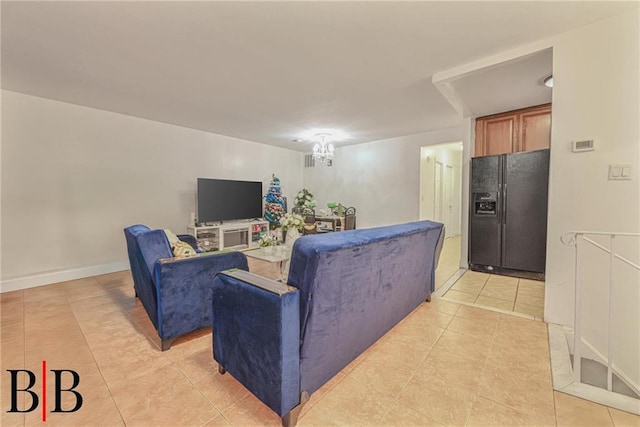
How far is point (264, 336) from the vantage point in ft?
4.13

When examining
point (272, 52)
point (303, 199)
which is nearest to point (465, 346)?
point (272, 52)

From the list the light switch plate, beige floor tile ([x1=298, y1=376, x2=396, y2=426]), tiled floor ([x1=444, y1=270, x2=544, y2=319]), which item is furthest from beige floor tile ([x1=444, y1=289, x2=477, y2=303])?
beige floor tile ([x1=298, y1=376, x2=396, y2=426])

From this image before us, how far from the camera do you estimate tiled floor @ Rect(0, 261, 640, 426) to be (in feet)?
4.36

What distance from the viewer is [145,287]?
2119mm

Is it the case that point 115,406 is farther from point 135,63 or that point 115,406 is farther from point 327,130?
point 327,130

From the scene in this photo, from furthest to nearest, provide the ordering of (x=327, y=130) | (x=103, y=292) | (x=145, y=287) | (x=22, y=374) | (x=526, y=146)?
1. (x=327, y=130)
2. (x=526, y=146)
3. (x=103, y=292)
4. (x=145, y=287)
5. (x=22, y=374)

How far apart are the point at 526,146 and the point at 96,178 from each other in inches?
242

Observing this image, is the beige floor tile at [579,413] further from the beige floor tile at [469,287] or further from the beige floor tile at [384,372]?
the beige floor tile at [469,287]

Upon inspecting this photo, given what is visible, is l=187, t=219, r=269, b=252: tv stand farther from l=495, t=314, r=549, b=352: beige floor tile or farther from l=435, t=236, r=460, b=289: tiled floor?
l=495, t=314, r=549, b=352: beige floor tile

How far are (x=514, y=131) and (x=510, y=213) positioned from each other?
1.26m

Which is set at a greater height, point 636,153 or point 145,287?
point 636,153

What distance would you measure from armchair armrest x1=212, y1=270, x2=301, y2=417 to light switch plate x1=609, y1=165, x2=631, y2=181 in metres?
2.45

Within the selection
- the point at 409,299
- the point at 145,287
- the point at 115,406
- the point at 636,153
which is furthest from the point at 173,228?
the point at 636,153

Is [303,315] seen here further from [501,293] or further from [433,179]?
[433,179]
